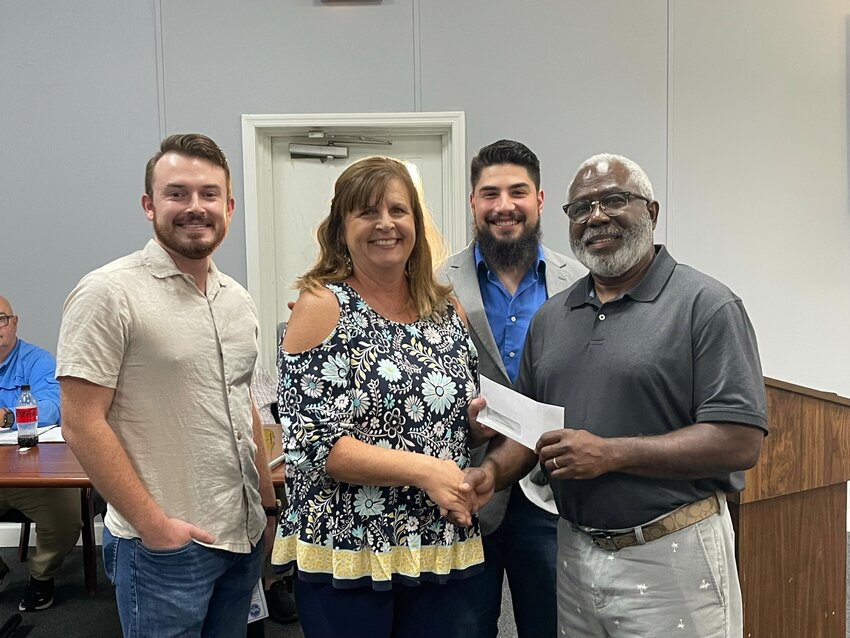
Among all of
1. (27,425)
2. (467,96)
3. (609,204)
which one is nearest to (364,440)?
(609,204)

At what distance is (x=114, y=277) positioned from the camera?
155 centimetres

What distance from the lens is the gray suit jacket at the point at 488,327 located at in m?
1.73

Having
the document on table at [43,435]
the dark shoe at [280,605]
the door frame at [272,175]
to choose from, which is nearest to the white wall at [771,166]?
the door frame at [272,175]

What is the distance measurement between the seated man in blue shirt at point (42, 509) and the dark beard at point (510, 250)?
7.45ft

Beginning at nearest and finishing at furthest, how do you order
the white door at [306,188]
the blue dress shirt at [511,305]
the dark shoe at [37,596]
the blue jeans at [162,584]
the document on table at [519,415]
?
the document on table at [519,415] → the blue jeans at [162,584] → the blue dress shirt at [511,305] → the dark shoe at [37,596] → the white door at [306,188]

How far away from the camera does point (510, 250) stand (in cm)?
195

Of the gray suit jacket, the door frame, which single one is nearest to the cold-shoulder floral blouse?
the gray suit jacket

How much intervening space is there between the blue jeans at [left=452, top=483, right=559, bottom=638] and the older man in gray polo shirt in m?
0.19

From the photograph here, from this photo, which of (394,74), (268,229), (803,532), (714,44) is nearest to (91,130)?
(268,229)

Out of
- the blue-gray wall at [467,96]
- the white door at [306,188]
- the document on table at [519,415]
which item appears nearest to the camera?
the document on table at [519,415]

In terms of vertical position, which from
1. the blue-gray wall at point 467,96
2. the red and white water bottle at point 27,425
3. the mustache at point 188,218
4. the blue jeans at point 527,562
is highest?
the blue-gray wall at point 467,96

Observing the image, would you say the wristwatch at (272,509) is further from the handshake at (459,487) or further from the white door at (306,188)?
the white door at (306,188)

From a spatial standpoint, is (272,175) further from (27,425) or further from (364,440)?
(364,440)

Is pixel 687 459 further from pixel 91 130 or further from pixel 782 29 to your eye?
pixel 91 130
